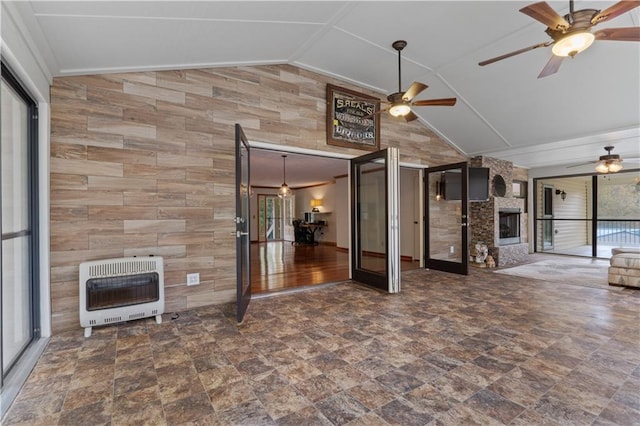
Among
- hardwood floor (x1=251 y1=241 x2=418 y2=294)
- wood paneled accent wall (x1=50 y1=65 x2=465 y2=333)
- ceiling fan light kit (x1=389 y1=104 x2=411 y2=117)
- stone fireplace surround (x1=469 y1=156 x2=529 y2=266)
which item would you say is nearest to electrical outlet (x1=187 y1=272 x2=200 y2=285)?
wood paneled accent wall (x1=50 y1=65 x2=465 y2=333)

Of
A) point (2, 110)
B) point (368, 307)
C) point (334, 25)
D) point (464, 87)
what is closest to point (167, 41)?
point (2, 110)

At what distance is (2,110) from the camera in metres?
2.12

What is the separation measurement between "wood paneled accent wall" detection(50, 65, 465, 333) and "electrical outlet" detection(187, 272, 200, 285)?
0.07m

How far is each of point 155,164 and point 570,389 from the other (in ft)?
14.0

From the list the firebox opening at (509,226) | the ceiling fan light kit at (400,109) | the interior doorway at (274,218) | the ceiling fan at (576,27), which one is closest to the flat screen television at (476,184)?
the firebox opening at (509,226)

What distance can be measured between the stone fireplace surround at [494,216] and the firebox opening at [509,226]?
99 millimetres

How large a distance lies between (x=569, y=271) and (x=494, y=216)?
1678 millimetres

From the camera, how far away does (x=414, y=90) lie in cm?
351

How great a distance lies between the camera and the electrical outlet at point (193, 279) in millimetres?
3562

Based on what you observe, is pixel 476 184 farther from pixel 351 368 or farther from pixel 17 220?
pixel 17 220

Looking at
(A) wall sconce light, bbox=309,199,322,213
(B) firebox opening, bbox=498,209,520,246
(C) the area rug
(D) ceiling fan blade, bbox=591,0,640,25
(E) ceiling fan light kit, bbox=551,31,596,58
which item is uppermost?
(D) ceiling fan blade, bbox=591,0,640,25

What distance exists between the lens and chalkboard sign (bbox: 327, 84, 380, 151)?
4715 mm

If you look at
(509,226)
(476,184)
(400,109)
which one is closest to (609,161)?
(509,226)

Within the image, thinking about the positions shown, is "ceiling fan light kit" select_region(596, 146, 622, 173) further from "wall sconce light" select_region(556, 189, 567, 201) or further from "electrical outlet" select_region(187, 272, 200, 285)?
"electrical outlet" select_region(187, 272, 200, 285)
